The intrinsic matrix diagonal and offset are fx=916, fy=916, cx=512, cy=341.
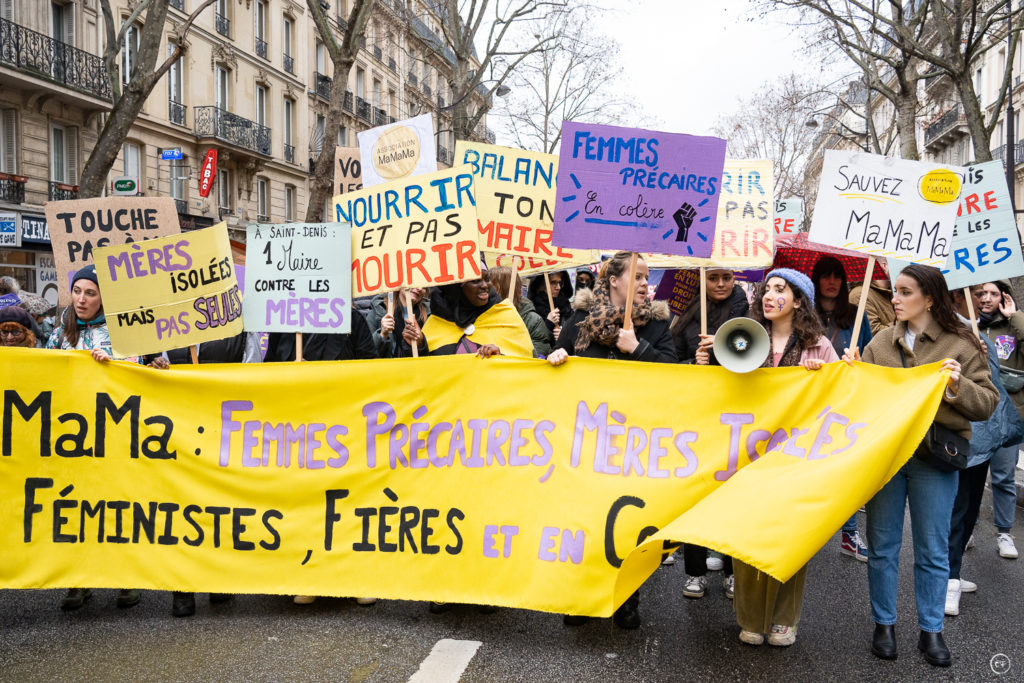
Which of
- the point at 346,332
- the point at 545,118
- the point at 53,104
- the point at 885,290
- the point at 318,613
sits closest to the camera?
the point at 318,613

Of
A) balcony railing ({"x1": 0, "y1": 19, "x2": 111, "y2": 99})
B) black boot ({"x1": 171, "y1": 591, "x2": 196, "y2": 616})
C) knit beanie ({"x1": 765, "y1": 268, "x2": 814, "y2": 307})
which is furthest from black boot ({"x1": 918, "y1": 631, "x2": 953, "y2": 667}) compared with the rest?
balcony railing ({"x1": 0, "y1": 19, "x2": 111, "y2": 99})

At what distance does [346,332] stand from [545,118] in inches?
1447

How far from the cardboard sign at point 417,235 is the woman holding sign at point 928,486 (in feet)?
6.96

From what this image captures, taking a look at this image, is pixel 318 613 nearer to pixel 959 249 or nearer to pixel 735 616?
pixel 735 616

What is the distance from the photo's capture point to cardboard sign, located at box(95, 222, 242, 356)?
16.0 feet

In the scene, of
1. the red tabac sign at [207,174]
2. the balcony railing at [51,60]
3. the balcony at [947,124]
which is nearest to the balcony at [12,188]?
the balcony railing at [51,60]

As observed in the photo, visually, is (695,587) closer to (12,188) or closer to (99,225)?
(99,225)

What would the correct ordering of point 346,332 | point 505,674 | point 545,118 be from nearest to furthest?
point 505,674 < point 346,332 < point 545,118

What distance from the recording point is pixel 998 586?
530 centimetres

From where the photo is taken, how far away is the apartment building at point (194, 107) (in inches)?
826

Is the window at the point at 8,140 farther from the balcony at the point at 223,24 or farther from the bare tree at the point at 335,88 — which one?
the balcony at the point at 223,24

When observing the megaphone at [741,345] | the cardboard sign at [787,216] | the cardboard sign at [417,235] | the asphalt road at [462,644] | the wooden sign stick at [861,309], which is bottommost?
the asphalt road at [462,644]

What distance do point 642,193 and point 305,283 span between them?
1936 millimetres

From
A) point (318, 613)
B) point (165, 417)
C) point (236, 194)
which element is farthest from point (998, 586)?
point (236, 194)
